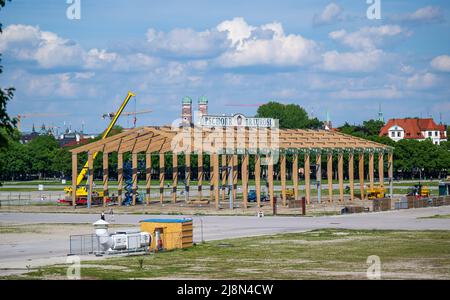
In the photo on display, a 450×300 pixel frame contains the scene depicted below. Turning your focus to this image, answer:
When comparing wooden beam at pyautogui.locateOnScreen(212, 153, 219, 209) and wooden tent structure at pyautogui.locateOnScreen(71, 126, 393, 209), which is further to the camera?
wooden tent structure at pyautogui.locateOnScreen(71, 126, 393, 209)

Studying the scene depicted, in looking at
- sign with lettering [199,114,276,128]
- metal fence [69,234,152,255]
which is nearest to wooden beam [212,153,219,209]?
sign with lettering [199,114,276,128]

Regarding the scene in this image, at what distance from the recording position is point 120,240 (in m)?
44.9

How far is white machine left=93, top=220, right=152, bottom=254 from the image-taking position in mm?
44688

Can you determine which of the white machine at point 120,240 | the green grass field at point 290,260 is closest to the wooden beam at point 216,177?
the green grass field at point 290,260

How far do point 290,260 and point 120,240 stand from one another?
9.11m

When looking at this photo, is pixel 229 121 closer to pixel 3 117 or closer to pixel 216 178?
pixel 216 178

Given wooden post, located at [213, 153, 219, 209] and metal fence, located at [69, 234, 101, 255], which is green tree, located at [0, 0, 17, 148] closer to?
metal fence, located at [69, 234, 101, 255]

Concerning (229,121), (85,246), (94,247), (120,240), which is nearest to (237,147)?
(229,121)

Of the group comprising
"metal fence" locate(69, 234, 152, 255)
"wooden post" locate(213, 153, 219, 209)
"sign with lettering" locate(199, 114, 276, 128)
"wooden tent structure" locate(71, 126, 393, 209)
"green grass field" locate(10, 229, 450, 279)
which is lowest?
"green grass field" locate(10, 229, 450, 279)

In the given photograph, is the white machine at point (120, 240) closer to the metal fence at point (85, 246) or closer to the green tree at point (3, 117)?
the metal fence at point (85, 246)

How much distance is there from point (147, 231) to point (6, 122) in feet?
83.0

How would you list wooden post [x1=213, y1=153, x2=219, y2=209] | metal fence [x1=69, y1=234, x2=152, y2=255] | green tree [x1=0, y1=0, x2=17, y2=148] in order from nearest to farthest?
green tree [x1=0, y1=0, x2=17, y2=148] → metal fence [x1=69, y1=234, x2=152, y2=255] → wooden post [x1=213, y1=153, x2=219, y2=209]

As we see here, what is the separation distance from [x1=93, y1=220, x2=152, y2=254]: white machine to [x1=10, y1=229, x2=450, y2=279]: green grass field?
1.18 meters
